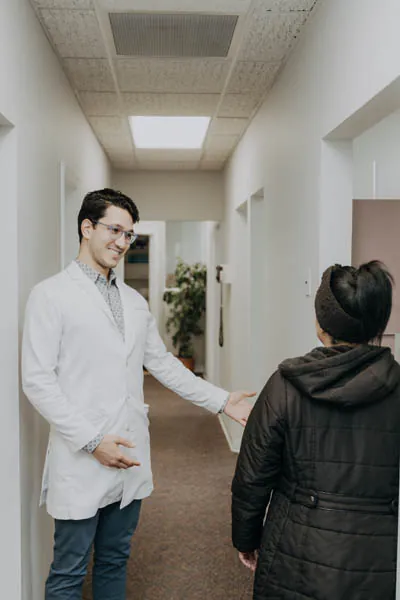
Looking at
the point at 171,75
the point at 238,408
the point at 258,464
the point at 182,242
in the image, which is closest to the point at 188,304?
the point at 182,242

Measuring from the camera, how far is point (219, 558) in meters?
3.31

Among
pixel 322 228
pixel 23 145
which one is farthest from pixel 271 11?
pixel 23 145

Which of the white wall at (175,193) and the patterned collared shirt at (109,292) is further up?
the white wall at (175,193)

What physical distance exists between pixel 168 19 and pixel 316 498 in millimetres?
2044

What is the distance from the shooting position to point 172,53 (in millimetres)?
3189

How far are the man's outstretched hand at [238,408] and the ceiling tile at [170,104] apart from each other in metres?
2.26

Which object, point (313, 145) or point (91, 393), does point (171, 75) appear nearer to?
point (313, 145)

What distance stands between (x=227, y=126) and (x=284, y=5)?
7.15 ft

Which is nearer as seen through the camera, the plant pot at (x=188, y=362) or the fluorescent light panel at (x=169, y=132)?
the fluorescent light panel at (x=169, y=132)

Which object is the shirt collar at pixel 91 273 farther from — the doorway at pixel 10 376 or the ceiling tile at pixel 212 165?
the ceiling tile at pixel 212 165

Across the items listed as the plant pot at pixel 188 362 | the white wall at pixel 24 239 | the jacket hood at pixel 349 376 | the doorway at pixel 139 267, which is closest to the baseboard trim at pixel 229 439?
the white wall at pixel 24 239

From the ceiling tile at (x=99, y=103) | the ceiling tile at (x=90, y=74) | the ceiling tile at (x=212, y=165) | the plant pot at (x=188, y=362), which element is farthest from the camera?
the plant pot at (x=188, y=362)

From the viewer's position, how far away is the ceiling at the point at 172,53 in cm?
262

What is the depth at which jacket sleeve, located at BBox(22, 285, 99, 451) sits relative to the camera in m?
1.95
